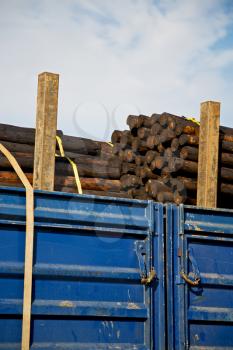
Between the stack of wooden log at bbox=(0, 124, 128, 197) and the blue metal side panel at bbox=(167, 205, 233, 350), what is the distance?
5.03 ft

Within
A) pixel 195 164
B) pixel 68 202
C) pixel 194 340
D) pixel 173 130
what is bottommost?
pixel 194 340

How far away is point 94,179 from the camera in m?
7.26

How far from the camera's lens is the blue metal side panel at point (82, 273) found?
17.0 ft

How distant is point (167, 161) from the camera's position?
7559mm

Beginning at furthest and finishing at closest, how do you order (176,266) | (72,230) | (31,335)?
1. (176,266)
2. (72,230)
3. (31,335)

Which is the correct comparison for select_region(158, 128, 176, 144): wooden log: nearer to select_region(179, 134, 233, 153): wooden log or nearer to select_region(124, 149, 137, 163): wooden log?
select_region(179, 134, 233, 153): wooden log

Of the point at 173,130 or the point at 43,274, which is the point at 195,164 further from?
the point at 43,274

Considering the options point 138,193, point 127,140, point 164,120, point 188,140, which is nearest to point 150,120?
point 164,120

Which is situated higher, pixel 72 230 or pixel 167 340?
pixel 72 230

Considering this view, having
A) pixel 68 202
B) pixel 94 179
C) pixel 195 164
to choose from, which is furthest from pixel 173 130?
pixel 68 202

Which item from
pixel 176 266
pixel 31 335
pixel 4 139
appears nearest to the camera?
pixel 31 335

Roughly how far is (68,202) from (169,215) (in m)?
1.12

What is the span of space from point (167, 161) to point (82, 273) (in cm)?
263

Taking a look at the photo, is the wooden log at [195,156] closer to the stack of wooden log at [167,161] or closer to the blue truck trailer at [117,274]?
the stack of wooden log at [167,161]
